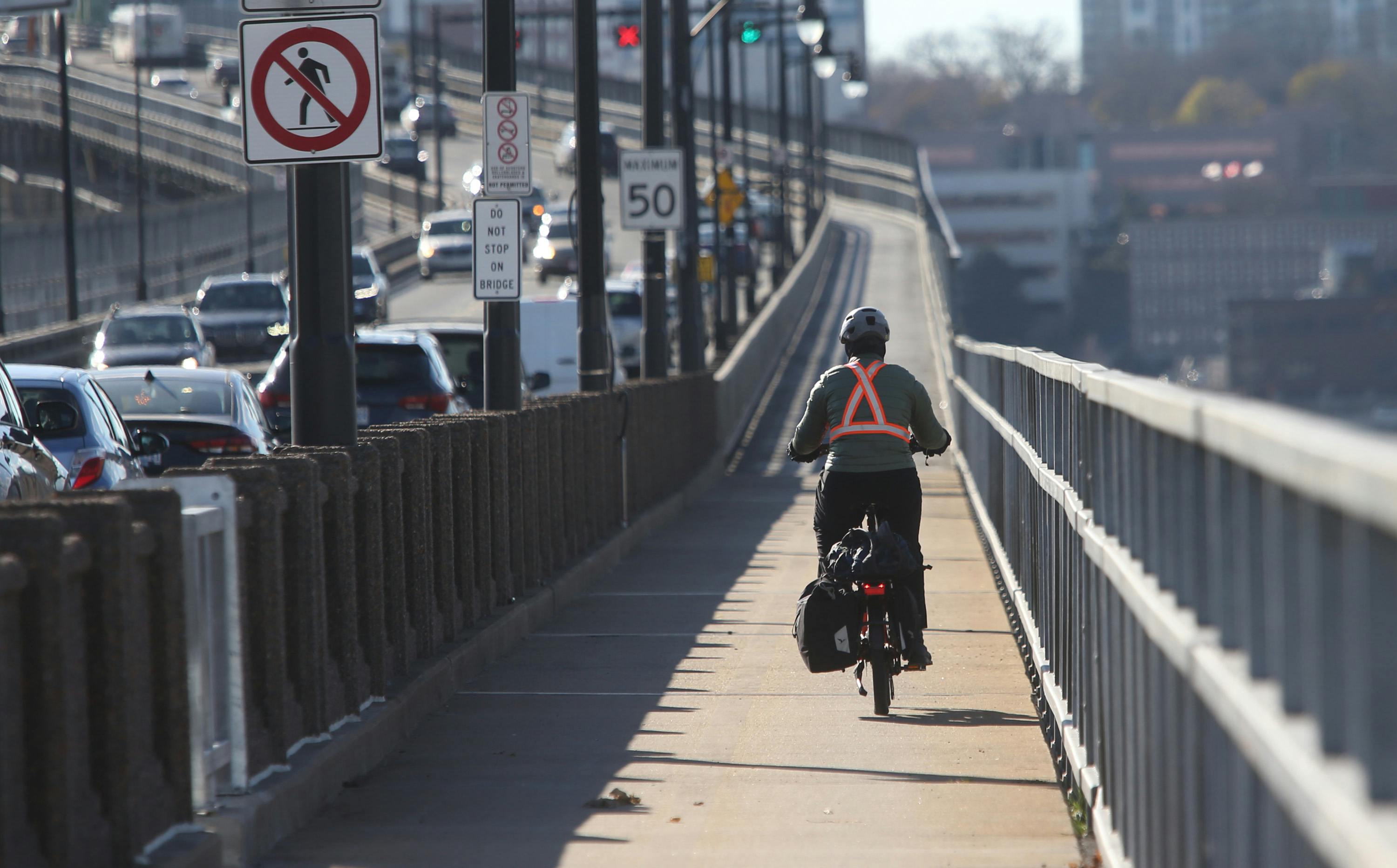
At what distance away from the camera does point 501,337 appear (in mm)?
16078

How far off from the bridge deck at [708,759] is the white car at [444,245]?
4839cm

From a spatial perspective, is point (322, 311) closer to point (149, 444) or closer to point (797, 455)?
point (797, 455)

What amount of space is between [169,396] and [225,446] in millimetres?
1014

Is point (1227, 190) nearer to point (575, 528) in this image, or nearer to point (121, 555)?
point (575, 528)

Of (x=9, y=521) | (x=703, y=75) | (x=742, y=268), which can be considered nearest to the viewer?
(x=9, y=521)

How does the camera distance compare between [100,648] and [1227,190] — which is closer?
[100,648]

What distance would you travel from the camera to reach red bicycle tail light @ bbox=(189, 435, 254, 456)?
15.7 m

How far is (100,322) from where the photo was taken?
4541cm

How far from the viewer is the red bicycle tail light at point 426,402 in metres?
18.8

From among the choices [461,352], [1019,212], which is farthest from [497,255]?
[1019,212]

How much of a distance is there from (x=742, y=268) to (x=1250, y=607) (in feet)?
212

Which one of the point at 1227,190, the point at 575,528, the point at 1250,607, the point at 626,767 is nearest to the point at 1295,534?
the point at 1250,607

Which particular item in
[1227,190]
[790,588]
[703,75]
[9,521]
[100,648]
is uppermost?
[703,75]

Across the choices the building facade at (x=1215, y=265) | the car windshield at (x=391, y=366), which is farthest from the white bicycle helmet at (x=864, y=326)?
the building facade at (x=1215, y=265)
